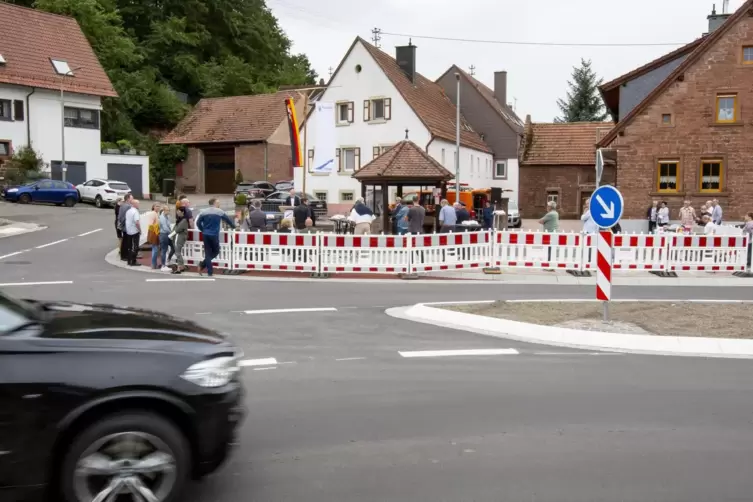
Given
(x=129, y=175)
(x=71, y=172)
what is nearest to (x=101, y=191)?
(x=71, y=172)

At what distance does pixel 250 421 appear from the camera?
21.2 feet

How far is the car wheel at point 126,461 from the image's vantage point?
4.15 m

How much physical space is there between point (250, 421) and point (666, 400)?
13.4ft

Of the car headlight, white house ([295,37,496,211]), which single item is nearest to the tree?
white house ([295,37,496,211])

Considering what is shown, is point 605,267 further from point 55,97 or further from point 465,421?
point 55,97

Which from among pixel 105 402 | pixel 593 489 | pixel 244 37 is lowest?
pixel 593 489

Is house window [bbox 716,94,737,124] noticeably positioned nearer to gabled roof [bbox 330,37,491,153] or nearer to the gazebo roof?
the gazebo roof

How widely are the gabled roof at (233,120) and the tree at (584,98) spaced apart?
28.8m

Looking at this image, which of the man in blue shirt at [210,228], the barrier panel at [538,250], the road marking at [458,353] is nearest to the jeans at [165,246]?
the man in blue shirt at [210,228]

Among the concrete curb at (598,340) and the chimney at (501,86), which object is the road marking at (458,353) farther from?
the chimney at (501,86)

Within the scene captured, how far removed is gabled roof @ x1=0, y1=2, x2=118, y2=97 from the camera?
43812mm

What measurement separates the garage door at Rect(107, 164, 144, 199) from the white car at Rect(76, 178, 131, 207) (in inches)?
249

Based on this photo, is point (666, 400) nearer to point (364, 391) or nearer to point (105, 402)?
point (364, 391)

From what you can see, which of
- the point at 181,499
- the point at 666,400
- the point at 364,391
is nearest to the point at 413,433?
the point at 364,391
